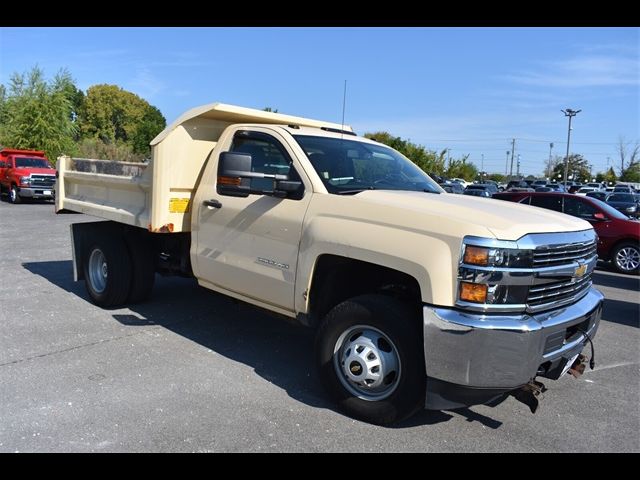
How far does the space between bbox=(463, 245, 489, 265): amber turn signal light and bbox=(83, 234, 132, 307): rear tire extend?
14.3ft

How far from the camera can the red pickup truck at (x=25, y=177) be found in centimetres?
2130

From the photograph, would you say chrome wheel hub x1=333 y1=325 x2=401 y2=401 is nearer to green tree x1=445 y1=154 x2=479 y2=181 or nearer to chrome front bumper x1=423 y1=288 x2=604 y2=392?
chrome front bumper x1=423 y1=288 x2=604 y2=392

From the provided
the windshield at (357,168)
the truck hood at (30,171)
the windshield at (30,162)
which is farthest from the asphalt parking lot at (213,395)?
the windshield at (30,162)

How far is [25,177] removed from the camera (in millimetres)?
21312

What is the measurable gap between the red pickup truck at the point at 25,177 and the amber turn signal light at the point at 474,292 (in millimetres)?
21558

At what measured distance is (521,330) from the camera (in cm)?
326

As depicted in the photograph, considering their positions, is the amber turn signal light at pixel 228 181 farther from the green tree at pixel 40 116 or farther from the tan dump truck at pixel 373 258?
the green tree at pixel 40 116

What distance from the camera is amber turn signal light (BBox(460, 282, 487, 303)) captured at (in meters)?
3.28

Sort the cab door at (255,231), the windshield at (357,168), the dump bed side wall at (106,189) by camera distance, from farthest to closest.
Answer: the dump bed side wall at (106,189) → the windshield at (357,168) → the cab door at (255,231)

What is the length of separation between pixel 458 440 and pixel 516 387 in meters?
0.60

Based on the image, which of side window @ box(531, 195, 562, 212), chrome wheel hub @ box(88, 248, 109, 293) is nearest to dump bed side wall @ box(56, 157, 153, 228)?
chrome wheel hub @ box(88, 248, 109, 293)

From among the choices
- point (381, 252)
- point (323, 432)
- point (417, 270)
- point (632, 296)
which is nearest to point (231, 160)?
point (381, 252)
